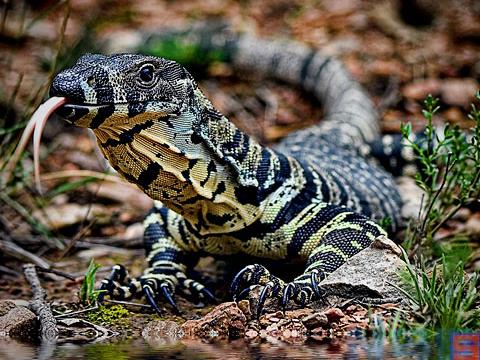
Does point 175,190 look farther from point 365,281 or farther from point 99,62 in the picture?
point 365,281

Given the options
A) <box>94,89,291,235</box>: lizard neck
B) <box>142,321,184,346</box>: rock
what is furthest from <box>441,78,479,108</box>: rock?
<box>142,321,184,346</box>: rock

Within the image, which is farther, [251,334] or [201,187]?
[201,187]

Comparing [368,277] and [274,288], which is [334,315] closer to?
[368,277]

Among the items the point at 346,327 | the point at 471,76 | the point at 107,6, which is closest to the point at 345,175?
the point at 346,327

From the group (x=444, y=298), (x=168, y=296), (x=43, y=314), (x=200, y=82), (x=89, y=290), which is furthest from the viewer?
(x=200, y=82)

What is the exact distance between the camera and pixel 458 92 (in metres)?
9.52

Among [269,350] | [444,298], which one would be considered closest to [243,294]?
[269,350]

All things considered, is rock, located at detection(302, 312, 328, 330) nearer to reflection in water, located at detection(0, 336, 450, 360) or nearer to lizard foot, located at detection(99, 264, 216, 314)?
reflection in water, located at detection(0, 336, 450, 360)

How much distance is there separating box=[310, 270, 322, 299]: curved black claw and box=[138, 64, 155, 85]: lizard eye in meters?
1.36

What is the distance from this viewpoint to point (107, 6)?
14094mm

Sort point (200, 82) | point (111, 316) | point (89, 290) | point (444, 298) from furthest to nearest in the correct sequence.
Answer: point (200, 82) < point (89, 290) < point (111, 316) < point (444, 298)

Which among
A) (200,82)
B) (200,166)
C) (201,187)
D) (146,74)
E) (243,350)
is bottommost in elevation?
(243,350)

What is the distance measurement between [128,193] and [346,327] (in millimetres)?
3877

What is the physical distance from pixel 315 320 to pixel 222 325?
1.55ft
